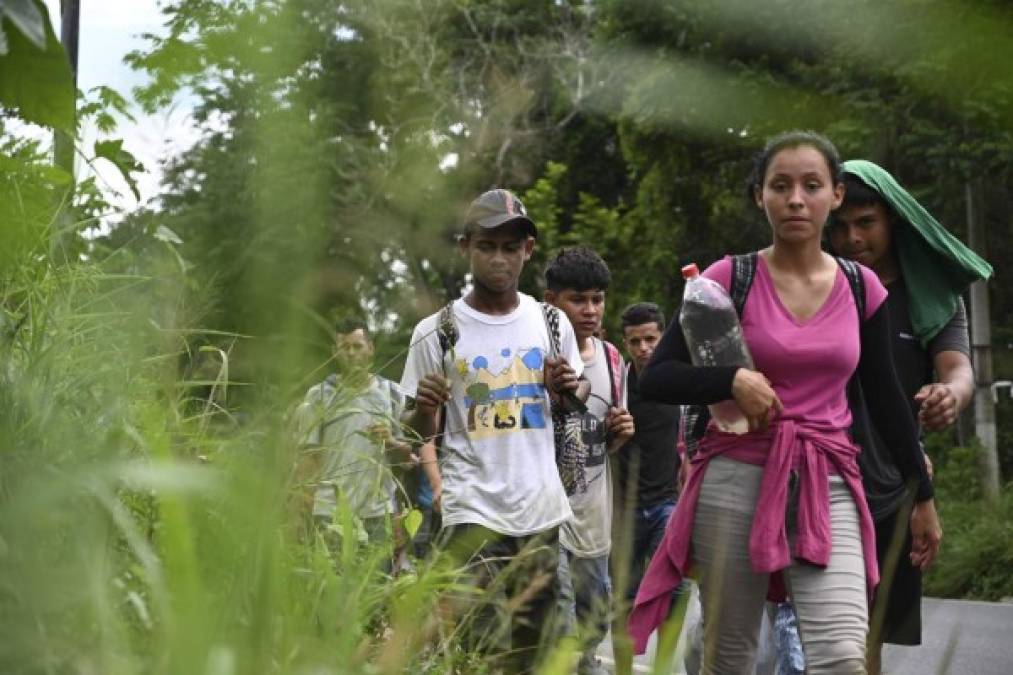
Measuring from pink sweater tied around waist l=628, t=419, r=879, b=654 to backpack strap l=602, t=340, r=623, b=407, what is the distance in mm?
2765

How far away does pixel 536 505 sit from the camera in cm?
557

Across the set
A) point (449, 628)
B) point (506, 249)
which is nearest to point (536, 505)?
point (506, 249)

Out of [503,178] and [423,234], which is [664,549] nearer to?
[423,234]

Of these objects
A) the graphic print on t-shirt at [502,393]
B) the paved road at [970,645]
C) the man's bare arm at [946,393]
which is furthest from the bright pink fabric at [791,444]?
the paved road at [970,645]

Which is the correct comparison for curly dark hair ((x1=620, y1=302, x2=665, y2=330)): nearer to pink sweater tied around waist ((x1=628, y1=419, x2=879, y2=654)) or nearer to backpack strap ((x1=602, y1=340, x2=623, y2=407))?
backpack strap ((x1=602, y1=340, x2=623, y2=407))

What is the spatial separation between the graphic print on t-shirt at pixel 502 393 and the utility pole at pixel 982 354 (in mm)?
15662

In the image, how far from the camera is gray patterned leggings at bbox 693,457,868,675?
13.8ft

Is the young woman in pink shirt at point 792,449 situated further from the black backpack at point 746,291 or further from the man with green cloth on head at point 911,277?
the man with green cloth on head at point 911,277

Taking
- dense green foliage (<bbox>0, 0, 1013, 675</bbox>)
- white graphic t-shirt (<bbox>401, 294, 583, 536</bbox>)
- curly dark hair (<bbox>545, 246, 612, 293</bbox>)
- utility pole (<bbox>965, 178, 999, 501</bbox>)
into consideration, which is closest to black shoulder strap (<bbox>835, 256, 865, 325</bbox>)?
white graphic t-shirt (<bbox>401, 294, 583, 536</bbox>)

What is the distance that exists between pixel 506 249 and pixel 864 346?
1.67m

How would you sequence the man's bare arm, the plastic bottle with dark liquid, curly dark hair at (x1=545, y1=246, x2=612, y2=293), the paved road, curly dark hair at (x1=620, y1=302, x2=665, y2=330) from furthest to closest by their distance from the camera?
the paved road < curly dark hair at (x1=620, y1=302, x2=665, y2=330) < curly dark hair at (x1=545, y1=246, x2=612, y2=293) < the man's bare arm < the plastic bottle with dark liquid

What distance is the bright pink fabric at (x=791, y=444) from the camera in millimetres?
4219

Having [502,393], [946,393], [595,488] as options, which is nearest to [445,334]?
[502,393]

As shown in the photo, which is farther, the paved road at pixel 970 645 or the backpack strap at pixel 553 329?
the paved road at pixel 970 645
